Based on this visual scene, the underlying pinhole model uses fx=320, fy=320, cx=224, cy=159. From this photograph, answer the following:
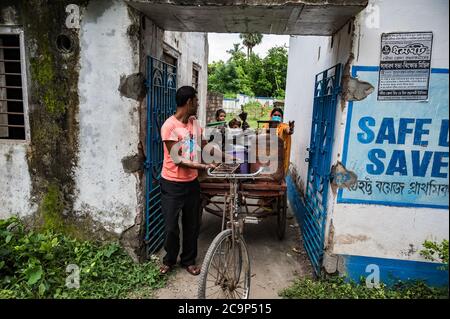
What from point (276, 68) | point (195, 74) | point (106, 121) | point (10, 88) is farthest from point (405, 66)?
point (276, 68)

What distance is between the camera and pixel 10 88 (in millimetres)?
3742

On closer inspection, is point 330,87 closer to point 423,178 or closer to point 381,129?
point 381,129

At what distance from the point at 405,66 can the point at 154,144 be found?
→ 2.86 meters

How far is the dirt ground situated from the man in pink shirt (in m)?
0.25

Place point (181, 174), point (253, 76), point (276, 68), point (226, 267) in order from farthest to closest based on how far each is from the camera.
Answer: point (253, 76) < point (276, 68) < point (181, 174) < point (226, 267)

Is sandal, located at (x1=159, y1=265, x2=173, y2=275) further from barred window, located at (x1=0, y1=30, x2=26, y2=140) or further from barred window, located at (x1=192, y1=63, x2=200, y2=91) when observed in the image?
barred window, located at (x1=192, y1=63, x2=200, y2=91)

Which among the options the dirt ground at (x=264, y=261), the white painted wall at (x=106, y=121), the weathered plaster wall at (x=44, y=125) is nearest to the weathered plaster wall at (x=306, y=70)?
the dirt ground at (x=264, y=261)

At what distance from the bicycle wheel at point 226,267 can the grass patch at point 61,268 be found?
892mm

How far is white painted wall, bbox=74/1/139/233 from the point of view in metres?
3.39

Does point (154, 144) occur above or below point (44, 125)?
below

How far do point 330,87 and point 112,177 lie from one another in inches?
109

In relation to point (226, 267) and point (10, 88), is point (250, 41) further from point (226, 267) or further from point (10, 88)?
point (226, 267)

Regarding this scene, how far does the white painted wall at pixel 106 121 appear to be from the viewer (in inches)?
134

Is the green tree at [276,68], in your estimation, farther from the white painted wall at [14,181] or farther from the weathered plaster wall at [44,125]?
the white painted wall at [14,181]
